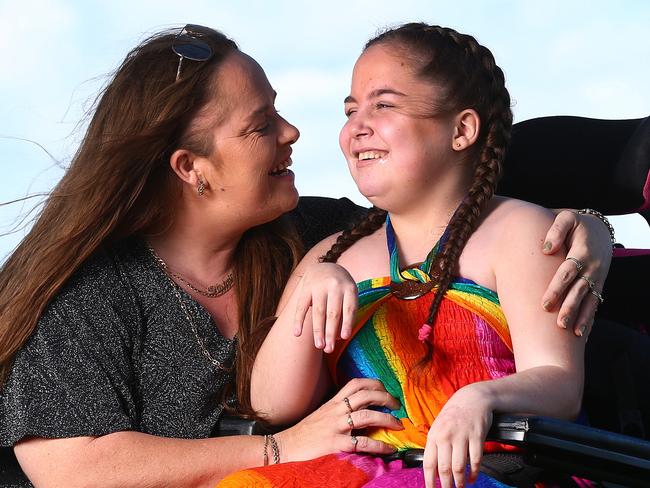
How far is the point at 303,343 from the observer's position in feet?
8.50

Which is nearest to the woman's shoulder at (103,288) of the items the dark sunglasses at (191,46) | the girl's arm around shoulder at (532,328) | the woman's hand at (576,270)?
the dark sunglasses at (191,46)

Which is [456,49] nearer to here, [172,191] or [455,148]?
[455,148]

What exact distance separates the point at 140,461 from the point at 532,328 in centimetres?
101

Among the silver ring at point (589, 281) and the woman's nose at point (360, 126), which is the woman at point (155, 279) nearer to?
the woman's nose at point (360, 126)

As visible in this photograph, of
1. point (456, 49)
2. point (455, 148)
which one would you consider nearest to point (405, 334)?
point (455, 148)

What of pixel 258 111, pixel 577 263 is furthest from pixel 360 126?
pixel 577 263

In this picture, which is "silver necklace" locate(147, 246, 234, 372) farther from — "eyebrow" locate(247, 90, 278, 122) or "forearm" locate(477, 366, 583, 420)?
"forearm" locate(477, 366, 583, 420)

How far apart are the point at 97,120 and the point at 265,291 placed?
2.16ft

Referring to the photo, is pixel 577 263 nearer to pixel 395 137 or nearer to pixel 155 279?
pixel 395 137

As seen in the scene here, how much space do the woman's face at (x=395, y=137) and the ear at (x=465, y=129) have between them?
19 mm

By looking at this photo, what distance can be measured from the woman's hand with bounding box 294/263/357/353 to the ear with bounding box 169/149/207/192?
73 cm

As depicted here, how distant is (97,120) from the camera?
10.2ft

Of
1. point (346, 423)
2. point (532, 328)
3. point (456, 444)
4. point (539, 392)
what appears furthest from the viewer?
point (346, 423)

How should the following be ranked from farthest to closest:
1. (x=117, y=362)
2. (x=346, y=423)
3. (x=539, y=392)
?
(x=117, y=362) → (x=346, y=423) → (x=539, y=392)
